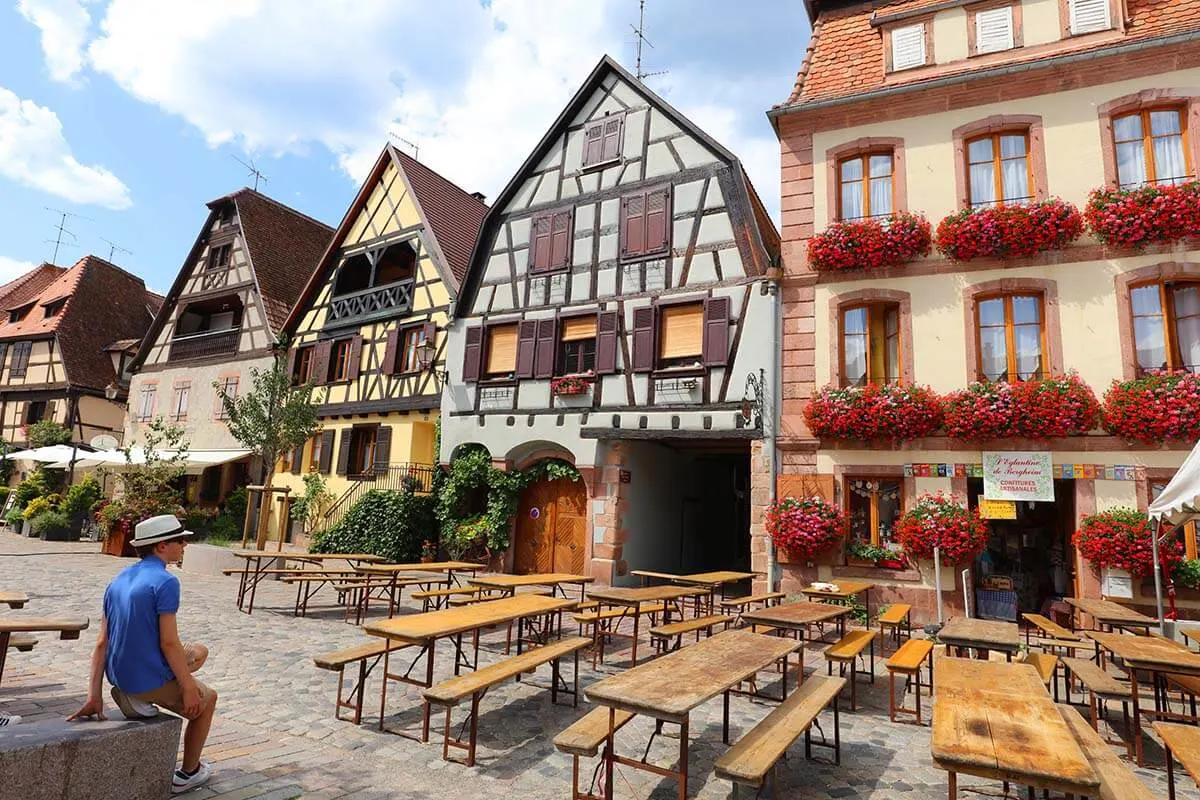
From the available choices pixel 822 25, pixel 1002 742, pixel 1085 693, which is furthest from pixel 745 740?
pixel 822 25

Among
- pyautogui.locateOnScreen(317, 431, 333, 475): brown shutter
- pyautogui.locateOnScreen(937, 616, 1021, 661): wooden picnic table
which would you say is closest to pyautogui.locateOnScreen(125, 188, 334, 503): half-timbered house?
pyautogui.locateOnScreen(317, 431, 333, 475): brown shutter

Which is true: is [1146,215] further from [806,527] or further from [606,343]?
[606,343]

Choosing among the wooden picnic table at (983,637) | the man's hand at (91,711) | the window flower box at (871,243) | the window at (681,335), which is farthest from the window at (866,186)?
the man's hand at (91,711)

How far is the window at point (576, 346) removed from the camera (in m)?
14.7

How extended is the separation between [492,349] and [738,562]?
8.35 meters

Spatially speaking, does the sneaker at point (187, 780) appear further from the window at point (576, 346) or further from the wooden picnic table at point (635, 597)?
the window at point (576, 346)

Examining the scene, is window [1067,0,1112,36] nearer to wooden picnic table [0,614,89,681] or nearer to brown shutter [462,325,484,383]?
brown shutter [462,325,484,383]

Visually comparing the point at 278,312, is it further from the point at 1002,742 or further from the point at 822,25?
the point at 1002,742

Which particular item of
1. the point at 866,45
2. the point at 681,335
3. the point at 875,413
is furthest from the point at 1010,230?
the point at 681,335

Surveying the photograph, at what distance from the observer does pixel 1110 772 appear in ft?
11.6

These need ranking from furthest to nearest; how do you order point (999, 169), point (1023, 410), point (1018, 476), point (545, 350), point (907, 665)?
point (545, 350), point (999, 169), point (1018, 476), point (1023, 410), point (907, 665)

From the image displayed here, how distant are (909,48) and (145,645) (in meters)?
13.7

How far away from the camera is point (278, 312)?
22.5 m

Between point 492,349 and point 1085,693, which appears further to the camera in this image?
point 492,349
